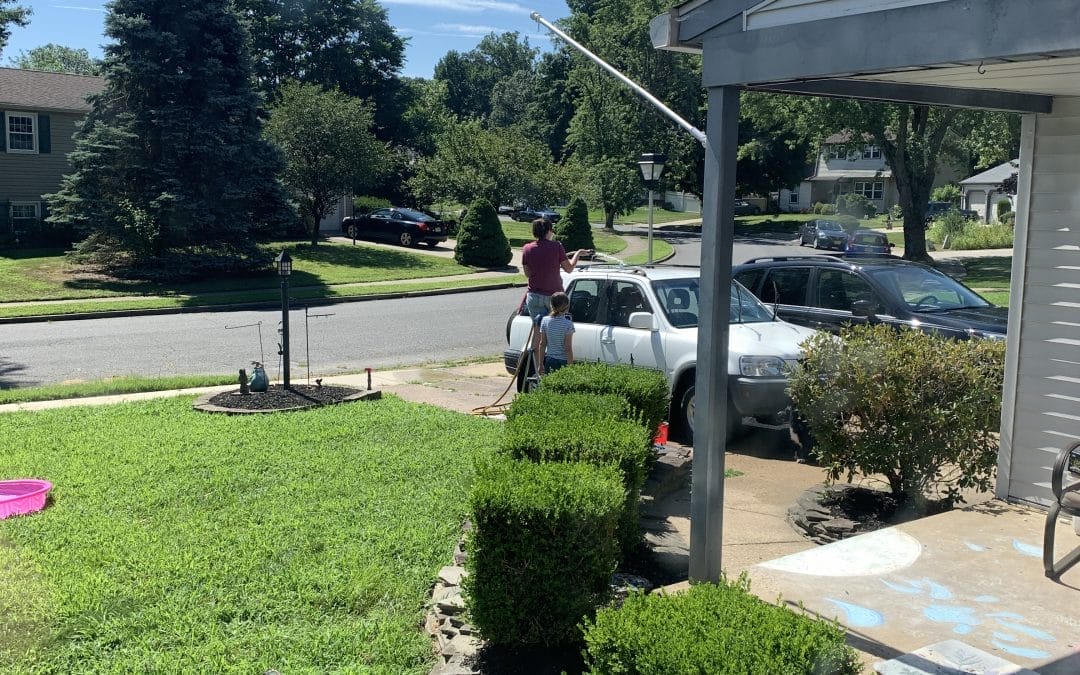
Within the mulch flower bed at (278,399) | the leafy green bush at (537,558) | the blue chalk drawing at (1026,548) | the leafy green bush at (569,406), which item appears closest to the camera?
the leafy green bush at (537,558)

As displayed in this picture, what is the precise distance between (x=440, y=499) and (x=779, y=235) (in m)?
50.9

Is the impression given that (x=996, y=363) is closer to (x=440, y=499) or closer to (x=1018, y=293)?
(x=1018, y=293)

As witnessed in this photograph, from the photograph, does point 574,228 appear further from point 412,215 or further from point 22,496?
point 22,496

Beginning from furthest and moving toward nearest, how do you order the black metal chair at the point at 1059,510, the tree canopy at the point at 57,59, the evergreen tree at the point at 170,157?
the tree canopy at the point at 57,59, the evergreen tree at the point at 170,157, the black metal chair at the point at 1059,510

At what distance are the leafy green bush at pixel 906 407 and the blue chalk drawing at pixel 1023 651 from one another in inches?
84.9

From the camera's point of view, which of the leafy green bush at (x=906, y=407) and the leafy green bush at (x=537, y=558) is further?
the leafy green bush at (x=906, y=407)

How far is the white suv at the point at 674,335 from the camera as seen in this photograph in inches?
344

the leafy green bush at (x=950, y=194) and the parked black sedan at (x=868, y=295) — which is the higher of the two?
the leafy green bush at (x=950, y=194)

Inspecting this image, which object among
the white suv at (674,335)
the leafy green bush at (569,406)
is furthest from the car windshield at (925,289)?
the leafy green bush at (569,406)

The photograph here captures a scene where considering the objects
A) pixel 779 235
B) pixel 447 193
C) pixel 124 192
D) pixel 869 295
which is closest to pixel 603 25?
pixel 779 235

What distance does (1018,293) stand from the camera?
6.35 meters

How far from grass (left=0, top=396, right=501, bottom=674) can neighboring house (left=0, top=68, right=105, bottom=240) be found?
27630mm

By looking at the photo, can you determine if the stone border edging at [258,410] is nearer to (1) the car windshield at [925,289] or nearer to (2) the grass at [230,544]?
(2) the grass at [230,544]

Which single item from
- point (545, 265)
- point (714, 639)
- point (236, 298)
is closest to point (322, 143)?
point (236, 298)
